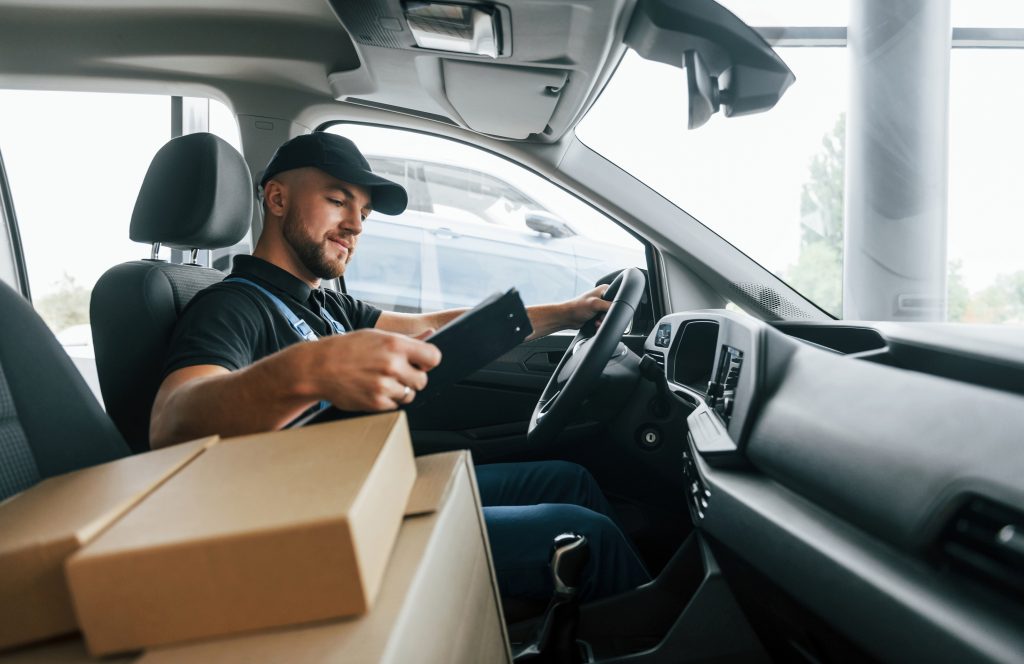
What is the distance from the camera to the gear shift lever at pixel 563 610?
3.97ft

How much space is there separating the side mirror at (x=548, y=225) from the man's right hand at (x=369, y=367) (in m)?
1.56

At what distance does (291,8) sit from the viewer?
6.63 ft

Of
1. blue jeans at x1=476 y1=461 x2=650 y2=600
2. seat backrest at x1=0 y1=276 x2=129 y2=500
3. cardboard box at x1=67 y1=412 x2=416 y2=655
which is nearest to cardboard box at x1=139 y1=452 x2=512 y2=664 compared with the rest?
cardboard box at x1=67 y1=412 x2=416 y2=655

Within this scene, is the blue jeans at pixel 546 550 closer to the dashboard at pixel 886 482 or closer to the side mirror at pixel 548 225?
the dashboard at pixel 886 482

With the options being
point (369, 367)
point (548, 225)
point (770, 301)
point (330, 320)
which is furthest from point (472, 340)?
point (548, 225)

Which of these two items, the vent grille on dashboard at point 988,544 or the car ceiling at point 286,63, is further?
the car ceiling at point 286,63

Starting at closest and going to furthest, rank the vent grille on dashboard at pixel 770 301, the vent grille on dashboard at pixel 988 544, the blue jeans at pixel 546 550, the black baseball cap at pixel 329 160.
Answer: the vent grille on dashboard at pixel 988 544, the blue jeans at pixel 546 550, the black baseball cap at pixel 329 160, the vent grille on dashboard at pixel 770 301

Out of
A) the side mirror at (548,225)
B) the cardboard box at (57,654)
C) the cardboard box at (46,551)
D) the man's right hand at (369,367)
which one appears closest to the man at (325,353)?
the man's right hand at (369,367)

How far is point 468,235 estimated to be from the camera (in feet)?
8.71

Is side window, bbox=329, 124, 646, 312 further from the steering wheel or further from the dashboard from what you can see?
the dashboard

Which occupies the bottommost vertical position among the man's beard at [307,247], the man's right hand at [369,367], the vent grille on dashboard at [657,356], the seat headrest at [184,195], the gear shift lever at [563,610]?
the gear shift lever at [563,610]

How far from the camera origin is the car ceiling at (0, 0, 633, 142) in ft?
6.23

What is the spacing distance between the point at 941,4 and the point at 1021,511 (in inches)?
37.1

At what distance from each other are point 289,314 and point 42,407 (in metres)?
0.56
